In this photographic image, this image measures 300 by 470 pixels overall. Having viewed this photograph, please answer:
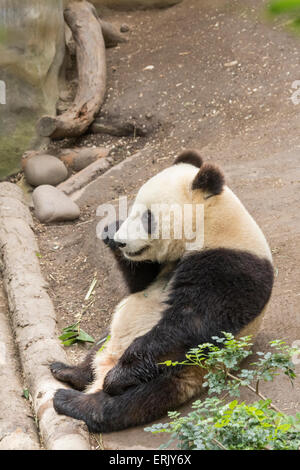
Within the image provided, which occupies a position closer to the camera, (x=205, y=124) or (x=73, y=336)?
(x=73, y=336)

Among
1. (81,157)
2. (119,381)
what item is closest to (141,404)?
(119,381)

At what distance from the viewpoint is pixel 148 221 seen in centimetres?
401

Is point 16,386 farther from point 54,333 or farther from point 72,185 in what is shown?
point 72,185

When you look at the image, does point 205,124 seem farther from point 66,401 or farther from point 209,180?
point 66,401

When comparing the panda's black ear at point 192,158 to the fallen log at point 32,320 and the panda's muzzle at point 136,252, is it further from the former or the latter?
the fallen log at point 32,320

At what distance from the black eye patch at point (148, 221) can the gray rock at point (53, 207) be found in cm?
330

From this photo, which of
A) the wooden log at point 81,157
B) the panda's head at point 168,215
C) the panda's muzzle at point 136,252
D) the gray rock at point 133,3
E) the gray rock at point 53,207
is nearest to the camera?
the panda's head at point 168,215

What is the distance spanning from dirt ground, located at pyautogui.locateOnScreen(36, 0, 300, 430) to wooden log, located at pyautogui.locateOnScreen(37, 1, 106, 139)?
0.80 feet

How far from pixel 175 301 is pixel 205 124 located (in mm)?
4743

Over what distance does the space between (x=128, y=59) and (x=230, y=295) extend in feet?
22.6

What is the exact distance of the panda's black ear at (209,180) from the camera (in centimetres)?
384

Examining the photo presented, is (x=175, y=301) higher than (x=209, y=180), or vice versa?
(x=209, y=180)

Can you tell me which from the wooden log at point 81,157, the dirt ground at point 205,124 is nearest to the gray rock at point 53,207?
the dirt ground at point 205,124
